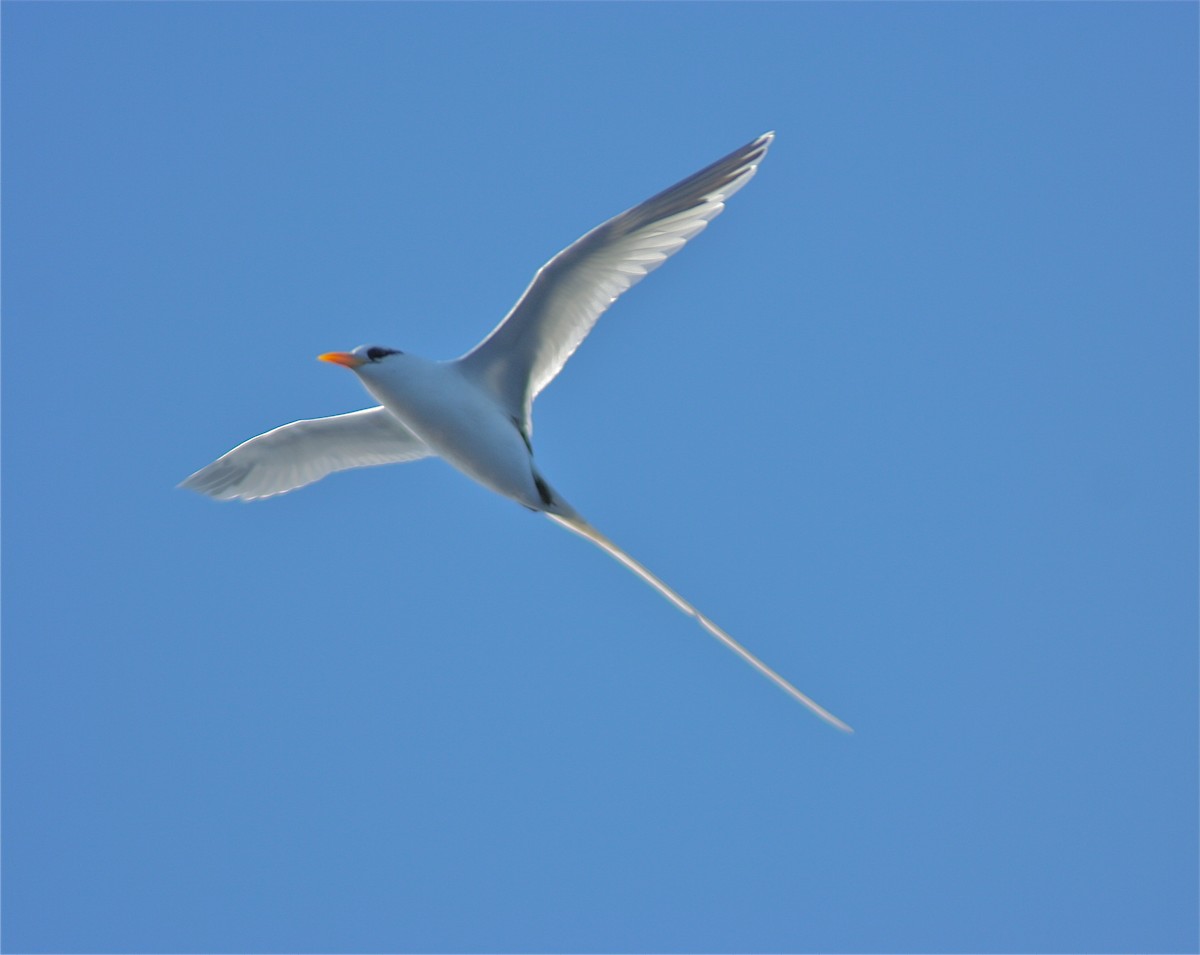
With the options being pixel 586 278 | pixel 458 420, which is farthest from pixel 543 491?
pixel 586 278

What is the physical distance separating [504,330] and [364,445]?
2.09 meters

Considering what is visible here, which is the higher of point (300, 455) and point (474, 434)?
point (300, 455)

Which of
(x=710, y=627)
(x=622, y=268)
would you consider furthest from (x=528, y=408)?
(x=710, y=627)

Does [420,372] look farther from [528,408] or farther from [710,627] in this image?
[710,627]

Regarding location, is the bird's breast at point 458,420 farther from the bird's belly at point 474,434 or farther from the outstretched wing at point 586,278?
the outstretched wing at point 586,278

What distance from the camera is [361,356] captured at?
31.4 feet

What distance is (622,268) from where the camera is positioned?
9391 millimetres

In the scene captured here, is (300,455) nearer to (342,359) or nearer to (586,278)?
(342,359)

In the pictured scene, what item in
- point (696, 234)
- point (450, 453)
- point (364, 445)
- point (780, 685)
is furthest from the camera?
point (364, 445)

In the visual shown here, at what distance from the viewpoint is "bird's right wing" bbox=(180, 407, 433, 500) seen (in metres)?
11.0

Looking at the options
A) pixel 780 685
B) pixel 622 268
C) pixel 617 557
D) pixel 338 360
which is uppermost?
pixel 622 268

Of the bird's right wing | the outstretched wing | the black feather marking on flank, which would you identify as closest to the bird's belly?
the black feather marking on flank

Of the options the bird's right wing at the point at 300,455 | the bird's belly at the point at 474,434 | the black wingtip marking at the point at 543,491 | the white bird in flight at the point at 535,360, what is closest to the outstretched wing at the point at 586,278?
the white bird in flight at the point at 535,360

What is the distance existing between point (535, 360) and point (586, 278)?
29.4 inches
